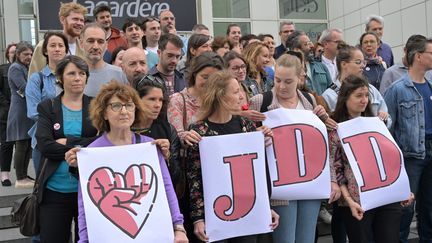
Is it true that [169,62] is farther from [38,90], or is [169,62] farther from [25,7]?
[25,7]

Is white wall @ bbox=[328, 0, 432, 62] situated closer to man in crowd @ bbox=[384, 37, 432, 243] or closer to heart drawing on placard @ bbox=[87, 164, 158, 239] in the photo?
man in crowd @ bbox=[384, 37, 432, 243]

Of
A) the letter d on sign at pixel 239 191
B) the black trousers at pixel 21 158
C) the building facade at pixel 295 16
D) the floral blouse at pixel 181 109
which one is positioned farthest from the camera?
the building facade at pixel 295 16

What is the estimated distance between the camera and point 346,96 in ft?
14.4

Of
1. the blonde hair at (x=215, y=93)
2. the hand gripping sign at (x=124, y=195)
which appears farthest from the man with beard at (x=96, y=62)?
the hand gripping sign at (x=124, y=195)

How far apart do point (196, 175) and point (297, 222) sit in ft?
3.26

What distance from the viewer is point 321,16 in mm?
16906

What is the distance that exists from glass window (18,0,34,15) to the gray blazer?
8456mm

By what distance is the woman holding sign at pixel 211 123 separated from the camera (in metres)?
3.58

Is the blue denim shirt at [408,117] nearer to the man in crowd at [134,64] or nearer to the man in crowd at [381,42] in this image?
the man in crowd at [381,42]

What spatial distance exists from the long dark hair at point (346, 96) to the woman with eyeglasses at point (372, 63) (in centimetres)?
218

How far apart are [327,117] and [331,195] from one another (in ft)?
2.14

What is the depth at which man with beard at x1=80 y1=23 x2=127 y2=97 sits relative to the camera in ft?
14.9

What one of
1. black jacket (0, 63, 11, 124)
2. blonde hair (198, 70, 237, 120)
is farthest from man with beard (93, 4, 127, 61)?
blonde hair (198, 70, 237, 120)

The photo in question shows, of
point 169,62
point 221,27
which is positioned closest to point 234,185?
point 169,62
